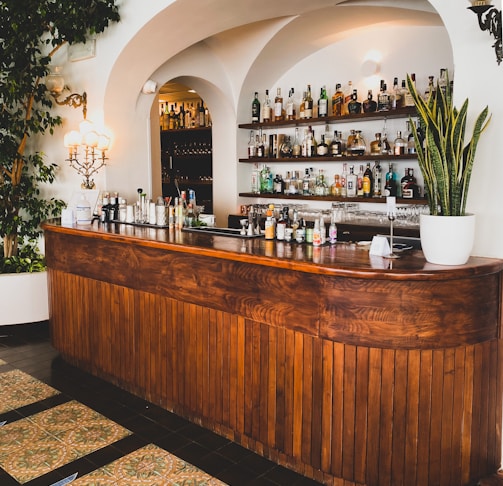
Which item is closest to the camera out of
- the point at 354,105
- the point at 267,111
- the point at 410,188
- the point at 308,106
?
the point at 410,188

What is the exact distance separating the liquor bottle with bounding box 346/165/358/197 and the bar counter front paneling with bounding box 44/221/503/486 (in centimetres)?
A: 241

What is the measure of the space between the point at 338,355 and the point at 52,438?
1.80 m

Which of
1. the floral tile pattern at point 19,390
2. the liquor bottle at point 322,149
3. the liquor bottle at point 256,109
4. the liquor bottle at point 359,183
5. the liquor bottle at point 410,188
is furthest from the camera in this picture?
the liquor bottle at point 256,109

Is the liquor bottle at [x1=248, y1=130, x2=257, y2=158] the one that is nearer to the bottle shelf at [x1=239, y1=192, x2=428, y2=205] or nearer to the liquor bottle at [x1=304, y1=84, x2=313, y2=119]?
the bottle shelf at [x1=239, y1=192, x2=428, y2=205]

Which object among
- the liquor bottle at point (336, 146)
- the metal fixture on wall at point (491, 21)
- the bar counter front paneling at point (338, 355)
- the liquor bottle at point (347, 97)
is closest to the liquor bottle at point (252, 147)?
the liquor bottle at point (336, 146)

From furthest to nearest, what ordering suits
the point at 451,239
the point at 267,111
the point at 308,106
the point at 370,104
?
1. the point at 267,111
2. the point at 308,106
3. the point at 370,104
4. the point at 451,239

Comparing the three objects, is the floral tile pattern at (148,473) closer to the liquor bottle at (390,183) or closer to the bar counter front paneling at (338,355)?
the bar counter front paneling at (338,355)

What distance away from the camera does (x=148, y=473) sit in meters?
2.81

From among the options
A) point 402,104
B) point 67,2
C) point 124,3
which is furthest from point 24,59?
point 402,104

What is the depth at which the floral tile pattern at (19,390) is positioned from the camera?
367 cm

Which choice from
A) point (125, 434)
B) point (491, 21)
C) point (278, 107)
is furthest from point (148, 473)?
point (278, 107)

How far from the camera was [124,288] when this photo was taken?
377cm

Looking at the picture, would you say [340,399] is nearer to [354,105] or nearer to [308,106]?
[354,105]

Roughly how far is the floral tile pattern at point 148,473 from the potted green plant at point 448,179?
5.22ft
